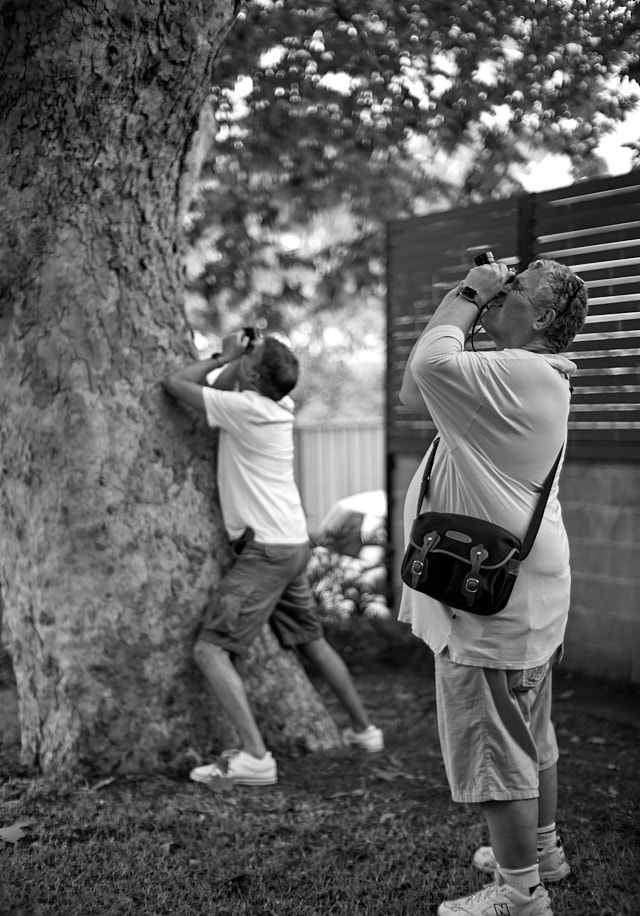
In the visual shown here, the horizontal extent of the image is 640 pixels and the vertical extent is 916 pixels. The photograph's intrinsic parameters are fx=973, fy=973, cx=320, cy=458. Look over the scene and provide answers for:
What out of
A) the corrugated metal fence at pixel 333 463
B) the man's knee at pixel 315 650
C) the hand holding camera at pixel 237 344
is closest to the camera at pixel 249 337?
the hand holding camera at pixel 237 344

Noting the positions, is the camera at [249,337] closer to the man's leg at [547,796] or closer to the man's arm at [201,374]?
the man's arm at [201,374]

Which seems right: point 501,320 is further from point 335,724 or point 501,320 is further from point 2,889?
point 335,724

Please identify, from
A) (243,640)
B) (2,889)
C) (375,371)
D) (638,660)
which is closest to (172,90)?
(243,640)

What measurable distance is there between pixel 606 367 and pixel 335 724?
287 cm

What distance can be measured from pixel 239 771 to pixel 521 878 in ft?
5.71

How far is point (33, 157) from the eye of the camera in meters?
4.16

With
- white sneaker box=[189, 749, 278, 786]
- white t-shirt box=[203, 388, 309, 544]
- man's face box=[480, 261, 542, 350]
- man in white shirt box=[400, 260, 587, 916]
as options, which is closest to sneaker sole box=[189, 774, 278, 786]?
white sneaker box=[189, 749, 278, 786]

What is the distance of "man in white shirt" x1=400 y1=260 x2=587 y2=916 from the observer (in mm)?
2885

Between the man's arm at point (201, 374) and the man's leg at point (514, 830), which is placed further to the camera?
the man's arm at point (201, 374)

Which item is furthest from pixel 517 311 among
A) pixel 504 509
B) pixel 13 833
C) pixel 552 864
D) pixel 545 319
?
pixel 13 833

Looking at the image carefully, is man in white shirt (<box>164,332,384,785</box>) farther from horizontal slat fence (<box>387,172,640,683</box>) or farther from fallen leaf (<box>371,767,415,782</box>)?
horizontal slat fence (<box>387,172,640,683</box>)

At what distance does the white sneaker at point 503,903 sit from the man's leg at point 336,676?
1846 mm

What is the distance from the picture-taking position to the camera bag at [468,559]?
112 inches

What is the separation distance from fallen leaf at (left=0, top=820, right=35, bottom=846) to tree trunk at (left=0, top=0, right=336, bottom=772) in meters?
0.60
